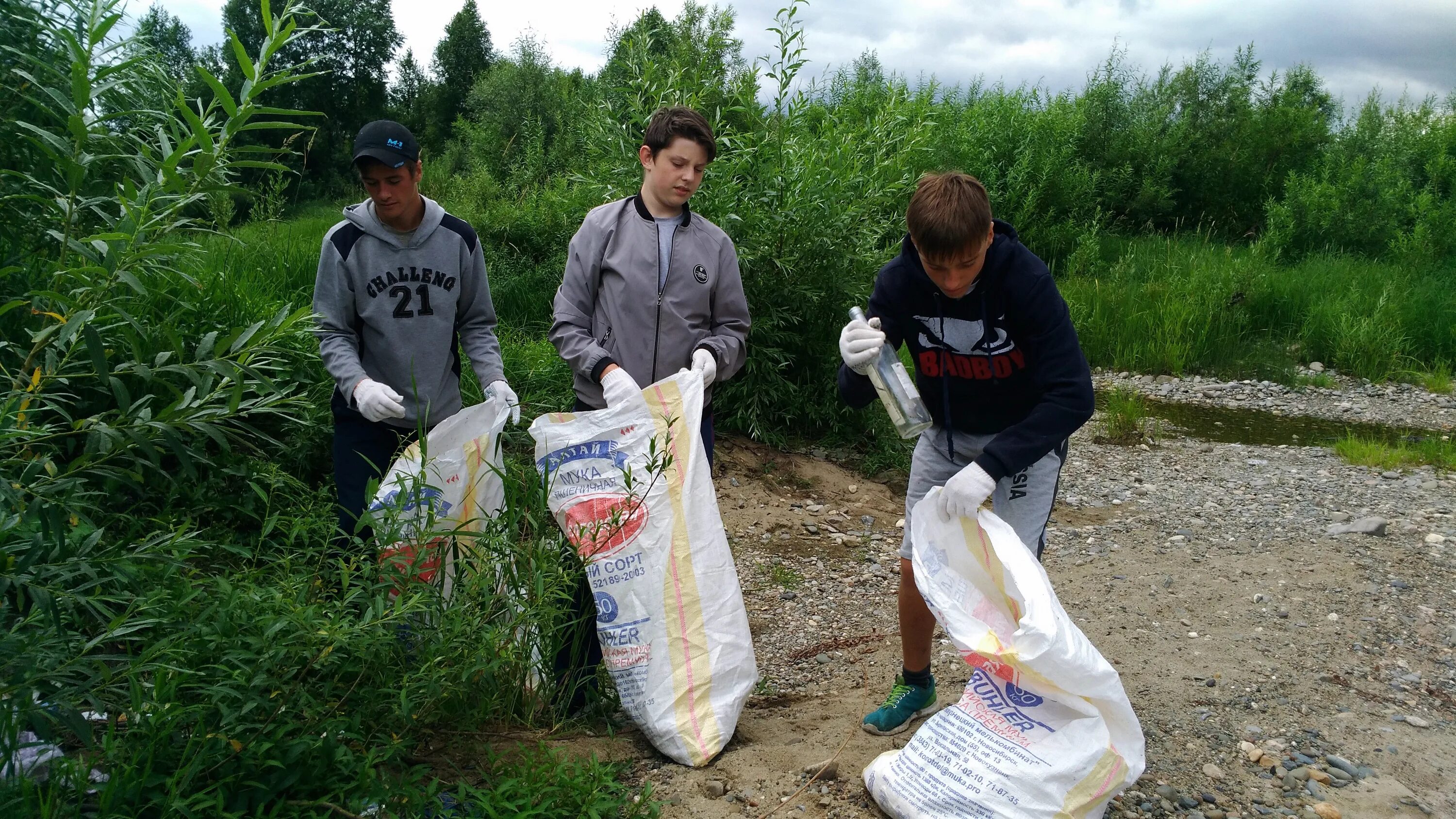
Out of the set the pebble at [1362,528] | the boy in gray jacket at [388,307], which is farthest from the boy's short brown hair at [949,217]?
the pebble at [1362,528]

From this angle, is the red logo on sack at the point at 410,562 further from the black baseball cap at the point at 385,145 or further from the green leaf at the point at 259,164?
the black baseball cap at the point at 385,145

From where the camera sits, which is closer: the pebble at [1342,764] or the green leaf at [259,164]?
the green leaf at [259,164]

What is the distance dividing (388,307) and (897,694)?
173 centimetres

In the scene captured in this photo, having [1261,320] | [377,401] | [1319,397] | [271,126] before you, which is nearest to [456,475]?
[377,401]

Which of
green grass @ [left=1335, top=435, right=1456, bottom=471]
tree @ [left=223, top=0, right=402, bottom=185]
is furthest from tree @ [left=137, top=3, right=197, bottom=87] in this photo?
tree @ [left=223, top=0, right=402, bottom=185]

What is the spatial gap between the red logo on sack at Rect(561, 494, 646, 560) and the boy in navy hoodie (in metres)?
0.63

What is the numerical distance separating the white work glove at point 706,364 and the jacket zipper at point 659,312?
0.11 metres

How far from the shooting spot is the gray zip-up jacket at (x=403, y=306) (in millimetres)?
2650

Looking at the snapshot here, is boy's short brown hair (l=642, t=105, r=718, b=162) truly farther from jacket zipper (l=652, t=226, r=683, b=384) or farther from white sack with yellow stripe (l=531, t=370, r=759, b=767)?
white sack with yellow stripe (l=531, t=370, r=759, b=767)

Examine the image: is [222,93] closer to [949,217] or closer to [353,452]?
[353,452]

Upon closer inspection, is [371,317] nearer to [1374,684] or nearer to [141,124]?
[141,124]

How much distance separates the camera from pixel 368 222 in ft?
8.87

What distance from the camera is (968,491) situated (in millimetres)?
2234

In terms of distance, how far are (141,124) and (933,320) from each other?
188 centimetres
